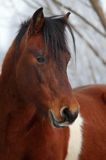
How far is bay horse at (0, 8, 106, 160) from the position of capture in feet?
15.9

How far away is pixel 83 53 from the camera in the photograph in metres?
21.8

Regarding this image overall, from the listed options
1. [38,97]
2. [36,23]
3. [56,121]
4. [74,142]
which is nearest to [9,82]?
[38,97]

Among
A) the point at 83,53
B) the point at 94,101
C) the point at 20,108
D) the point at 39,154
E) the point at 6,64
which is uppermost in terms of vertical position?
the point at 6,64

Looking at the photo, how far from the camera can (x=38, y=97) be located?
493cm

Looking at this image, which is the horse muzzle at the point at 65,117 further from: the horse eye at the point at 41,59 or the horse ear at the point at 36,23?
the horse ear at the point at 36,23

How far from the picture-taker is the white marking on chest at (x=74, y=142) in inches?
228

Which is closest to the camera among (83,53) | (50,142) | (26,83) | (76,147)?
(26,83)

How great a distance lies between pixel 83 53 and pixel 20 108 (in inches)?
655

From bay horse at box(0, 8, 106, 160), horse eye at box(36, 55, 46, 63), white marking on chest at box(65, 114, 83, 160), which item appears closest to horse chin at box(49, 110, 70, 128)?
bay horse at box(0, 8, 106, 160)

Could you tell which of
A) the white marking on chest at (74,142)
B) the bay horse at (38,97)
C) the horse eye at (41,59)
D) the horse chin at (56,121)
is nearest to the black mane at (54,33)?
the bay horse at (38,97)

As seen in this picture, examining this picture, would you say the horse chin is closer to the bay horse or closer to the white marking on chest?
the bay horse

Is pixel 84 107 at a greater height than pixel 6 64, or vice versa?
pixel 6 64

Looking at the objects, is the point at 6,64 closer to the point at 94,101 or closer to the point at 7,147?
the point at 7,147

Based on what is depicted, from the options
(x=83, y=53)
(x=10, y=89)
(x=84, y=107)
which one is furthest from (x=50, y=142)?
(x=83, y=53)
